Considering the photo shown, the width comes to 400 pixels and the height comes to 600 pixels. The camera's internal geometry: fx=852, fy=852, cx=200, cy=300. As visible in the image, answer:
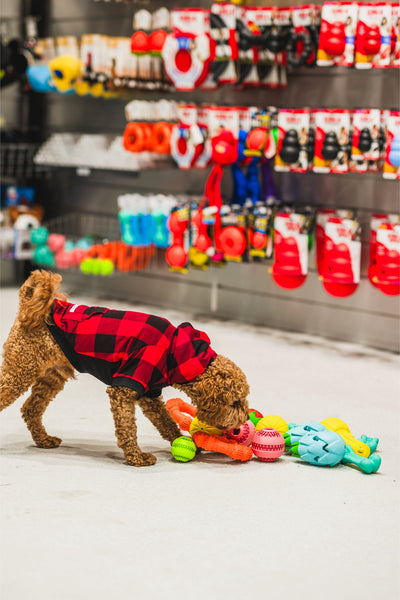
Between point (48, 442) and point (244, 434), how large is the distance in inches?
29.2

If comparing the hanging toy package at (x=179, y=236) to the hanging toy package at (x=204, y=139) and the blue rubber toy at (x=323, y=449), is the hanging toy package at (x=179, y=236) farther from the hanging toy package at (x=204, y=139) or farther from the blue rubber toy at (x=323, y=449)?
the blue rubber toy at (x=323, y=449)

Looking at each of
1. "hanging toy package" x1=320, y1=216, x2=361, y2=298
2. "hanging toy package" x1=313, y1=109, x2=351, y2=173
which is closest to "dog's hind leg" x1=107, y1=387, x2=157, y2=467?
"hanging toy package" x1=320, y1=216, x2=361, y2=298

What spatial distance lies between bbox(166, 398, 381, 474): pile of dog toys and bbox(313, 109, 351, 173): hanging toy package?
1.81m

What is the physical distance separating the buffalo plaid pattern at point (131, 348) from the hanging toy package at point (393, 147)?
1839 mm

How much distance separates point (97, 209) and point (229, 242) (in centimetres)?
175

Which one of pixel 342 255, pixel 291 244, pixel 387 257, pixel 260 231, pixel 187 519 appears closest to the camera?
pixel 187 519

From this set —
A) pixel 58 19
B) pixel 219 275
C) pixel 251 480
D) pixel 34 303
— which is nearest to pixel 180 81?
pixel 219 275

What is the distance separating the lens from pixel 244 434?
313cm

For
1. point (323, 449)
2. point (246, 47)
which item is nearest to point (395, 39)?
point (246, 47)

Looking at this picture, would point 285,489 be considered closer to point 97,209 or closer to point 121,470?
point 121,470

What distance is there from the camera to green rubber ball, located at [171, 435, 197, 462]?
3076 mm

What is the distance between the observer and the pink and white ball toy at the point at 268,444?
3088mm

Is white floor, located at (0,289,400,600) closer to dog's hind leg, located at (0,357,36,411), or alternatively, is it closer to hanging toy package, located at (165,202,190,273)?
dog's hind leg, located at (0,357,36,411)

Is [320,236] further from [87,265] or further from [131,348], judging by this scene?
[131,348]
